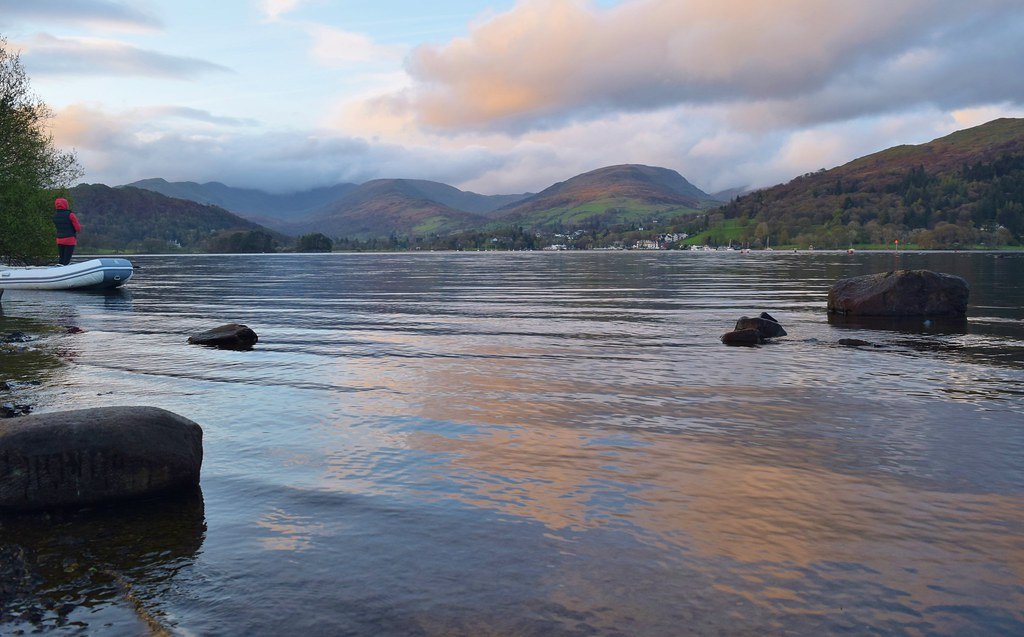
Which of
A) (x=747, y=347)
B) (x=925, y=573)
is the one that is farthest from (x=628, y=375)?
(x=925, y=573)

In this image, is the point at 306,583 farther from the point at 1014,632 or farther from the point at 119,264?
the point at 119,264

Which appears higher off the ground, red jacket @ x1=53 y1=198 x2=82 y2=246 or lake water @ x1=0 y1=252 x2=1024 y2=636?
red jacket @ x1=53 y1=198 x2=82 y2=246

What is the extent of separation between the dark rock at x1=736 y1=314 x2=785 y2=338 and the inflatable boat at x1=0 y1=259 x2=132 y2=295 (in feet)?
216

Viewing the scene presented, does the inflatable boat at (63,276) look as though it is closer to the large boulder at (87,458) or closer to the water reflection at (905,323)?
the large boulder at (87,458)

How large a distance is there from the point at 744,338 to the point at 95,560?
2826 cm

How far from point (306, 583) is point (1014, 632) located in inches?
345

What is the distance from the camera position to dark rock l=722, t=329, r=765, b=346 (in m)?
32.1

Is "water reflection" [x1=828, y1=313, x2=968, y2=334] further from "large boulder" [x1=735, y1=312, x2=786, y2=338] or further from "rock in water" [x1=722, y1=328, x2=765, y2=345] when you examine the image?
"rock in water" [x1=722, y1=328, x2=765, y2=345]

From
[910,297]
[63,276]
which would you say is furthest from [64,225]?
[910,297]

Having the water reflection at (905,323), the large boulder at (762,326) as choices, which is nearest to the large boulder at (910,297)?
the water reflection at (905,323)

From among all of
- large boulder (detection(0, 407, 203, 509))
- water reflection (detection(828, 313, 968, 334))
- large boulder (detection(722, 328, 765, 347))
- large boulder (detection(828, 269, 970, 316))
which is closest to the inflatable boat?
large boulder (detection(722, 328, 765, 347))

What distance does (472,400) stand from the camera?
826 inches

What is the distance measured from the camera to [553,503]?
40.0 feet

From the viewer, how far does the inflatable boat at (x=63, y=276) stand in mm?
69062
